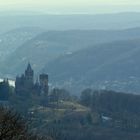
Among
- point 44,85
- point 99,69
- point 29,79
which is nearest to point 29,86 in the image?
point 44,85

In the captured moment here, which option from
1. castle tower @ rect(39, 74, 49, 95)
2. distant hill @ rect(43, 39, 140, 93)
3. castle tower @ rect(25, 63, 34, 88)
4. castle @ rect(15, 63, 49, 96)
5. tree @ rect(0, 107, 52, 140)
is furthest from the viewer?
distant hill @ rect(43, 39, 140, 93)

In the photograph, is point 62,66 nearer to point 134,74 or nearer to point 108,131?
point 134,74

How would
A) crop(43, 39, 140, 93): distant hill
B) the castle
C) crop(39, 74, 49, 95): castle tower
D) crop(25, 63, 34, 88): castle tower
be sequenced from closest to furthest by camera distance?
the castle < crop(25, 63, 34, 88): castle tower < crop(39, 74, 49, 95): castle tower < crop(43, 39, 140, 93): distant hill

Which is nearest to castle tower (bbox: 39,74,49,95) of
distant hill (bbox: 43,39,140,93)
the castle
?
the castle

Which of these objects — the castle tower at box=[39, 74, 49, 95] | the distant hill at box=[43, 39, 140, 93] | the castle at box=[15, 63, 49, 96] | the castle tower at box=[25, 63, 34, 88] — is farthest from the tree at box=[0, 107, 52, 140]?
the distant hill at box=[43, 39, 140, 93]

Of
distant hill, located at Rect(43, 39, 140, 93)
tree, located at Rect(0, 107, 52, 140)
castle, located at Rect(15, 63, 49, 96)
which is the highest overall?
distant hill, located at Rect(43, 39, 140, 93)

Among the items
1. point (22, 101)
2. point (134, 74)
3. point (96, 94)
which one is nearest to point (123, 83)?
point (134, 74)

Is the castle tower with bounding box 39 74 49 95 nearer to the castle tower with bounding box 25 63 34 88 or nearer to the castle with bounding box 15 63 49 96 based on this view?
the castle with bounding box 15 63 49 96

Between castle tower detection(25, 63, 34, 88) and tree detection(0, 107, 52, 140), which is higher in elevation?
castle tower detection(25, 63, 34, 88)

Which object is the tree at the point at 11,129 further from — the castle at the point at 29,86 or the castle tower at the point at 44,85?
the castle tower at the point at 44,85

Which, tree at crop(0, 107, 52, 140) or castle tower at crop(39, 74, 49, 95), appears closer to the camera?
tree at crop(0, 107, 52, 140)
